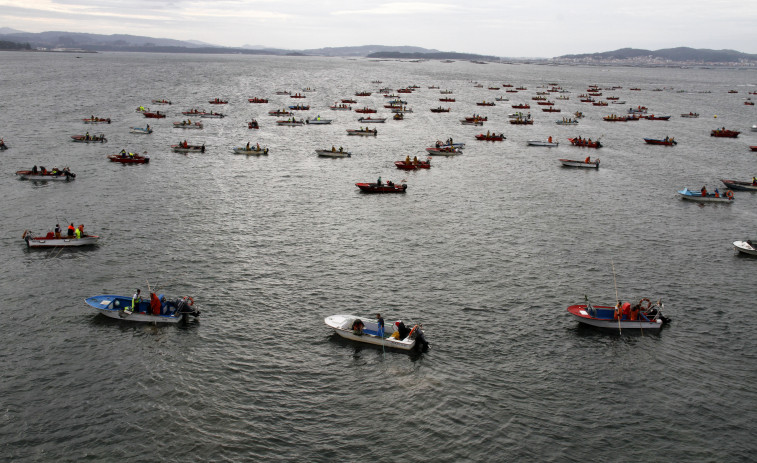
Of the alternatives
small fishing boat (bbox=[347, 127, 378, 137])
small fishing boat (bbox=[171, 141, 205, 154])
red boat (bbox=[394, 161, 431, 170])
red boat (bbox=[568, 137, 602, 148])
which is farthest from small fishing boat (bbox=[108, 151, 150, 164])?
red boat (bbox=[568, 137, 602, 148])

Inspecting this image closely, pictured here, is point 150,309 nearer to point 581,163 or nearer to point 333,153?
point 333,153

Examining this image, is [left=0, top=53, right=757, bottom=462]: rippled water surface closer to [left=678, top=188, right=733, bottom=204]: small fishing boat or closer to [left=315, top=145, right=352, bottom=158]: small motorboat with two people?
[left=678, top=188, right=733, bottom=204]: small fishing boat

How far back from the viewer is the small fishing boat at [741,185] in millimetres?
82169

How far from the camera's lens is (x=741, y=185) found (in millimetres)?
82312

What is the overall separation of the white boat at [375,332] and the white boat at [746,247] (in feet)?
129

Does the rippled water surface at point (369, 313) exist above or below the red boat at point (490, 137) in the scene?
below

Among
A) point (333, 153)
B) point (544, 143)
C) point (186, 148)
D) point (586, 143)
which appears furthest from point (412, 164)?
point (586, 143)

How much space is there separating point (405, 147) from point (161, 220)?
6144cm

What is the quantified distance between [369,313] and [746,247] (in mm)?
41533

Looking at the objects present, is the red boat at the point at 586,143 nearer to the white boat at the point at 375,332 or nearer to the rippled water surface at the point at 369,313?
the rippled water surface at the point at 369,313

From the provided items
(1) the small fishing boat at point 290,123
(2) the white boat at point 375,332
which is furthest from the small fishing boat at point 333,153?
(2) the white boat at point 375,332

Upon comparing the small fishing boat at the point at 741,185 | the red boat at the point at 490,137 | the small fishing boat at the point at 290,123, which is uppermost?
the small fishing boat at the point at 290,123

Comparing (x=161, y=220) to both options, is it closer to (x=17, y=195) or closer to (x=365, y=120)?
(x=17, y=195)

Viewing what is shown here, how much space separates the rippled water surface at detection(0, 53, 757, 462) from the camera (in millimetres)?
29172
